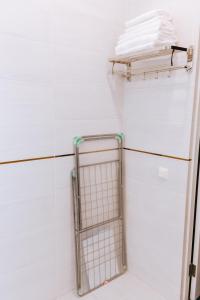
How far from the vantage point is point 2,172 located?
152 centimetres

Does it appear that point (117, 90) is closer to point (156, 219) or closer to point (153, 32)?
point (153, 32)

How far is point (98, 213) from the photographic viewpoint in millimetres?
2018

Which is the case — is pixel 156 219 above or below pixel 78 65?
below

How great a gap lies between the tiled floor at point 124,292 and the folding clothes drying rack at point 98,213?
5cm

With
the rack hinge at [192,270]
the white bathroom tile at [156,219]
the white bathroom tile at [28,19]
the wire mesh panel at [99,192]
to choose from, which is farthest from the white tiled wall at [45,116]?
the rack hinge at [192,270]

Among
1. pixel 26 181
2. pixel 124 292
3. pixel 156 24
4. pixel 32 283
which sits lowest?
pixel 124 292

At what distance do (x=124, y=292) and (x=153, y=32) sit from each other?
1844mm

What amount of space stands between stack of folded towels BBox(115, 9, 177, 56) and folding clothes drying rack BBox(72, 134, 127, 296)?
0.72m

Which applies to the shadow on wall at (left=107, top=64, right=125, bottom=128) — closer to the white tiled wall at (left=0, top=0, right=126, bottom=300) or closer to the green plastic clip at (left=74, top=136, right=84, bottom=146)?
the white tiled wall at (left=0, top=0, right=126, bottom=300)

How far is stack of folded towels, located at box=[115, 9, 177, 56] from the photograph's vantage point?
1.48m

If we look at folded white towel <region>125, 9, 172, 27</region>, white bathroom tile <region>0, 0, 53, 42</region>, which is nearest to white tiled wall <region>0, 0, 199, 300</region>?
white bathroom tile <region>0, 0, 53, 42</region>

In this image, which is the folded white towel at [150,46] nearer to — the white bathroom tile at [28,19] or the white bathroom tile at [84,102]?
the white bathroom tile at [84,102]

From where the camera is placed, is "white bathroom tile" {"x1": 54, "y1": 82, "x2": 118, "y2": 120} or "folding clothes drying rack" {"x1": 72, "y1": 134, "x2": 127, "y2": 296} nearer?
"white bathroom tile" {"x1": 54, "y1": 82, "x2": 118, "y2": 120}

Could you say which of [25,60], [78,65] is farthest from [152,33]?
[25,60]
